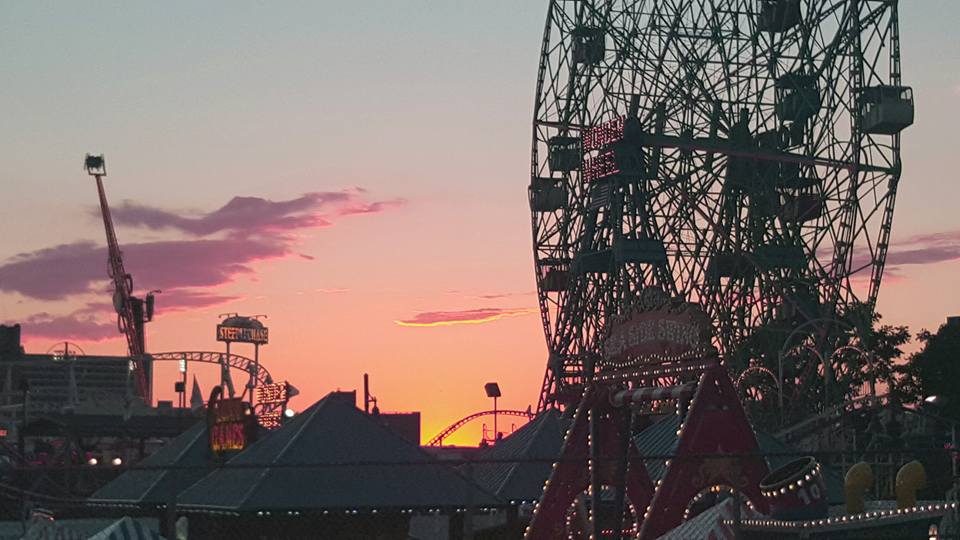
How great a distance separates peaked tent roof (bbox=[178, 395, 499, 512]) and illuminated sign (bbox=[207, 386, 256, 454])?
17.5 feet

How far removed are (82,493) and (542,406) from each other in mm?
39220

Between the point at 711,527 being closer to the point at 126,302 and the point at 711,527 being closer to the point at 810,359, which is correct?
the point at 810,359

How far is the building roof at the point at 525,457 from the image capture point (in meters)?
32.2

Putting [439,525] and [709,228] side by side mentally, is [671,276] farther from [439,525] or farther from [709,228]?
[439,525]

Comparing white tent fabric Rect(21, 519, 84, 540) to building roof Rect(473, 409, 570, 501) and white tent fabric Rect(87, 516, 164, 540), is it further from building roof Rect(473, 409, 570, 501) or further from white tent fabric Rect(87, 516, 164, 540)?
building roof Rect(473, 409, 570, 501)

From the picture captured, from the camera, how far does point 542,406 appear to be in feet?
274

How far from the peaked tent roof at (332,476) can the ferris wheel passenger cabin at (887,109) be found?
50.0 m

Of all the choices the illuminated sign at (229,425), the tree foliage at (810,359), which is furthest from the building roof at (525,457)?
the tree foliage at (810,359)

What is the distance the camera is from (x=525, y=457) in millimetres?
31594

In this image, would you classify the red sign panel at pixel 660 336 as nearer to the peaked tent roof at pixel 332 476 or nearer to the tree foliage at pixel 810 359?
the peaked tent roof at pixel 332 476

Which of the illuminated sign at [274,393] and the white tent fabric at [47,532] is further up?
the illuminated sign at [274,393]

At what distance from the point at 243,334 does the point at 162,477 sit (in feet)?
380

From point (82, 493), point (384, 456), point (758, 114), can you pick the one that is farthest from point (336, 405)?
point (758, 114)

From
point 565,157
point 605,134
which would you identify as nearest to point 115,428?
point 605,134
